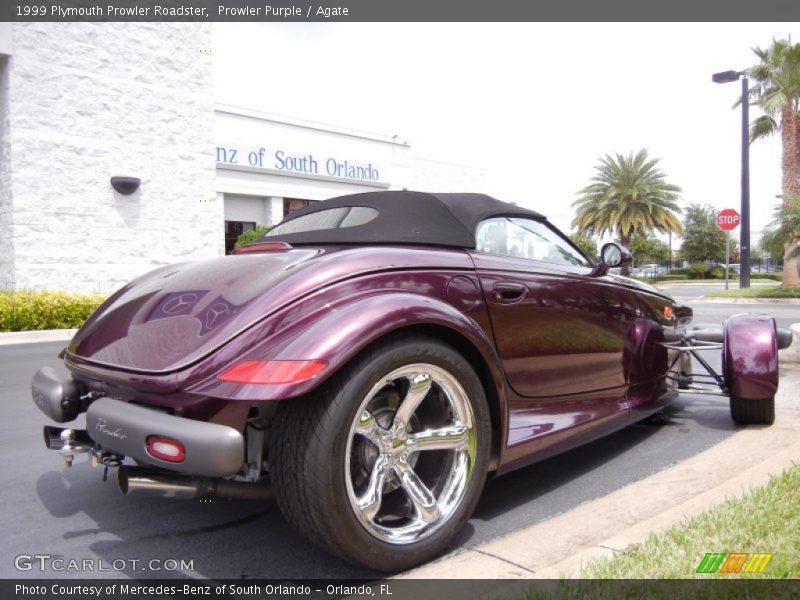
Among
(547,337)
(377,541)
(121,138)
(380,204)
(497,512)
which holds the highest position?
(121,138)

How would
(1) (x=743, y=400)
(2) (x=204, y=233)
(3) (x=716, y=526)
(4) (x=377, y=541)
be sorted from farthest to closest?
(2) (x=204, y=233)
(1) (x=743, y=400)
(3) (x=716, y=526)
(4) (x=377, y=541)

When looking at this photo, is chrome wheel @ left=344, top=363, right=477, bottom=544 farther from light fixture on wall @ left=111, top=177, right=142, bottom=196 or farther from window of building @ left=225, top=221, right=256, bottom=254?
window of building @ left=225, top=221, right=256, bottom=254

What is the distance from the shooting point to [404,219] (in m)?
3.09

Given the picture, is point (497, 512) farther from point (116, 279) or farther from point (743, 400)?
point (116, 279)

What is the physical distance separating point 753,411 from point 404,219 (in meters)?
2.77

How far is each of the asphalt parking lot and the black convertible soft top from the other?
127 centimetres

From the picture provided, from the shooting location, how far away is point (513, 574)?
7.43 feet

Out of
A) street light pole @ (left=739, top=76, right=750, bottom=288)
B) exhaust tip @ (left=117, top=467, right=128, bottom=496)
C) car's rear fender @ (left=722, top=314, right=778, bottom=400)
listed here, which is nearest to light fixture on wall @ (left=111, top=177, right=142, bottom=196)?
car's rear fender @ (left=722, top=314, right=778, bottom=400)

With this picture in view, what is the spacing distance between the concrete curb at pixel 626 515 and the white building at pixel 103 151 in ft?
42.3

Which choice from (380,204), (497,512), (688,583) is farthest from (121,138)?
(688,583)

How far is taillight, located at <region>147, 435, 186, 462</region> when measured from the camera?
6.59 feet

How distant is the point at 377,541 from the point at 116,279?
13538 millimetres

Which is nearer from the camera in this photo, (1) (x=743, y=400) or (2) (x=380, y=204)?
(2) (x=380, y=204)

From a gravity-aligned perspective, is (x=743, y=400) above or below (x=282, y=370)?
below
